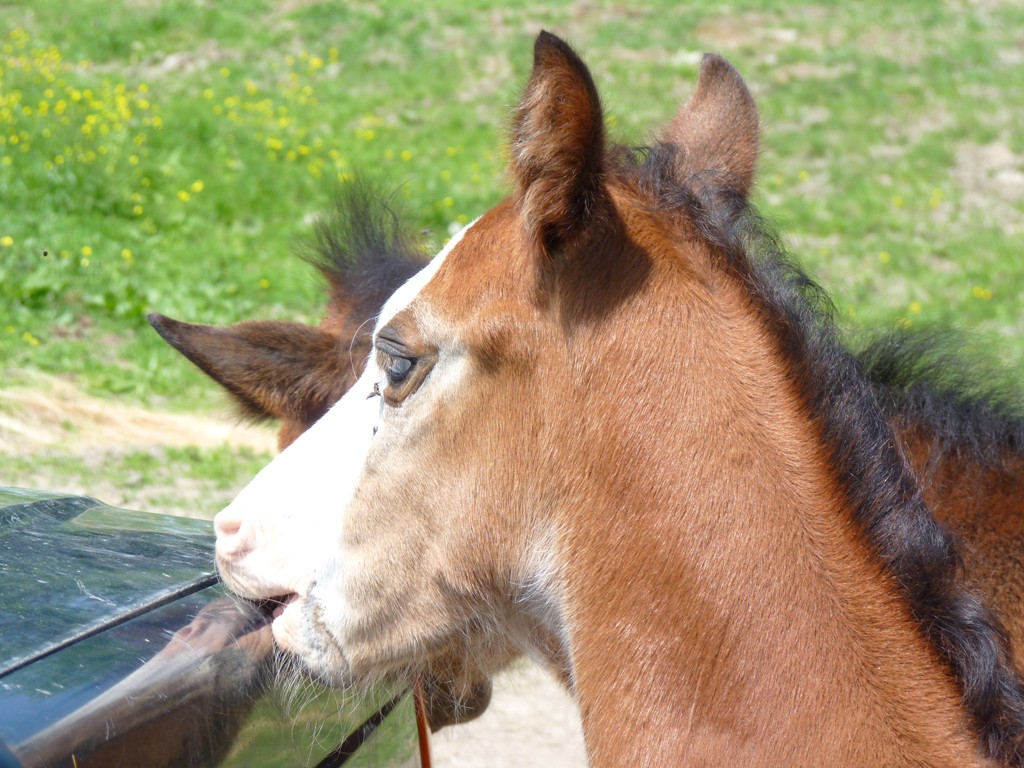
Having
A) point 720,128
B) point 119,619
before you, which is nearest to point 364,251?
point 720,128

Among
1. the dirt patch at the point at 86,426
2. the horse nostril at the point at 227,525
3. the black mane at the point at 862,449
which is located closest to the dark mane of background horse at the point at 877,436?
the black mane at the point at 862,449

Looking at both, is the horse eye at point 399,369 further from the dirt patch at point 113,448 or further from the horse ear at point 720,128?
the dirt patch at point 113,448

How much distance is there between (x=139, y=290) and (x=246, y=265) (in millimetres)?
1007

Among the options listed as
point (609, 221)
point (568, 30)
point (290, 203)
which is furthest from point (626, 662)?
point (568, 30)

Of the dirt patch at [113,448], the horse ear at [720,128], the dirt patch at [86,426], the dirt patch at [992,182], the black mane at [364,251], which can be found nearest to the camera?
the horse ear at [720,128]

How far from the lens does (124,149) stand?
9.71m

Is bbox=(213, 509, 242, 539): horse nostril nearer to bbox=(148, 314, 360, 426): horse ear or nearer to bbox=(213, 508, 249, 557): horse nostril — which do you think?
bbox=(213, 508, 249, 557): horse nostril

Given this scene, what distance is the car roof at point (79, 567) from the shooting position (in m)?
2.00

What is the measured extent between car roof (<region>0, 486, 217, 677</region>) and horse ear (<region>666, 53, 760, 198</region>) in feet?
4.76

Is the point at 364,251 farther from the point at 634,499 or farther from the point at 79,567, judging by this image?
the point at 634,499

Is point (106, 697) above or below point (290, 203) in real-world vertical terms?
above

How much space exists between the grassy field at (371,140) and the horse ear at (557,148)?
2086 millimetres

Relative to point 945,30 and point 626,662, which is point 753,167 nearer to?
point 626,662

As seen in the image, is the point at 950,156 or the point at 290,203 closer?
the point at 290,203
